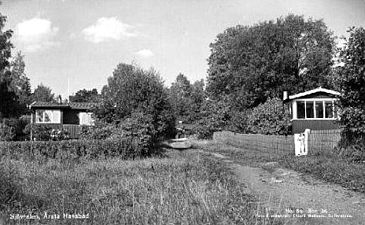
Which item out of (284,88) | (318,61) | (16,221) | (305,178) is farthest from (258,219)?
(318,61)

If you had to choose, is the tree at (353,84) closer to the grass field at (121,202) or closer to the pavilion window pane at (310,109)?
the grass field at (121,202)

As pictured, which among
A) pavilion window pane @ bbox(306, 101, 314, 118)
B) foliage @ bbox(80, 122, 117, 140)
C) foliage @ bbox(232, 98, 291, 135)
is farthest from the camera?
pavilion window pane @ bbox(306, 101, 314, 118)

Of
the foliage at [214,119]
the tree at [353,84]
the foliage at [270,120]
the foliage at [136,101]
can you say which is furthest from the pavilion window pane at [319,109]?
the tree at [353,84]

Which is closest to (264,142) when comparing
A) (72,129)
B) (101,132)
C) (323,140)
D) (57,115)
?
(323,140)

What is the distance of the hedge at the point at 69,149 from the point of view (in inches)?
518

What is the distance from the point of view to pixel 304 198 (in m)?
7.67

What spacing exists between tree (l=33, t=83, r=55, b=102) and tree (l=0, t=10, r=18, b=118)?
39.7 m

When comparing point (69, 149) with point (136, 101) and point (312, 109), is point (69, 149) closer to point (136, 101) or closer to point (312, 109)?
point (136, 101)

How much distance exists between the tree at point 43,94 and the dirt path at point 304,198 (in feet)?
248

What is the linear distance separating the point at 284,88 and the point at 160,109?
25.5 m

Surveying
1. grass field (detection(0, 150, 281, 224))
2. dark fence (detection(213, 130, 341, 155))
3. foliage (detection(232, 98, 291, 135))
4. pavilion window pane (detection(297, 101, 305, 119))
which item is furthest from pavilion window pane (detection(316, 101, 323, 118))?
grass field (detection(0, 150, 281, 224))

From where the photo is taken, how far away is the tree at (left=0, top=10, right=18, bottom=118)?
38750 mm

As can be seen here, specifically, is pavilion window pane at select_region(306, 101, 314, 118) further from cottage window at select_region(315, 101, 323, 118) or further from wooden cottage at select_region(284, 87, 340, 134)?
cottage window at select_region(315, 101, 323, 118)

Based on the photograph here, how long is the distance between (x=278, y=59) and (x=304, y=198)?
37.1m
